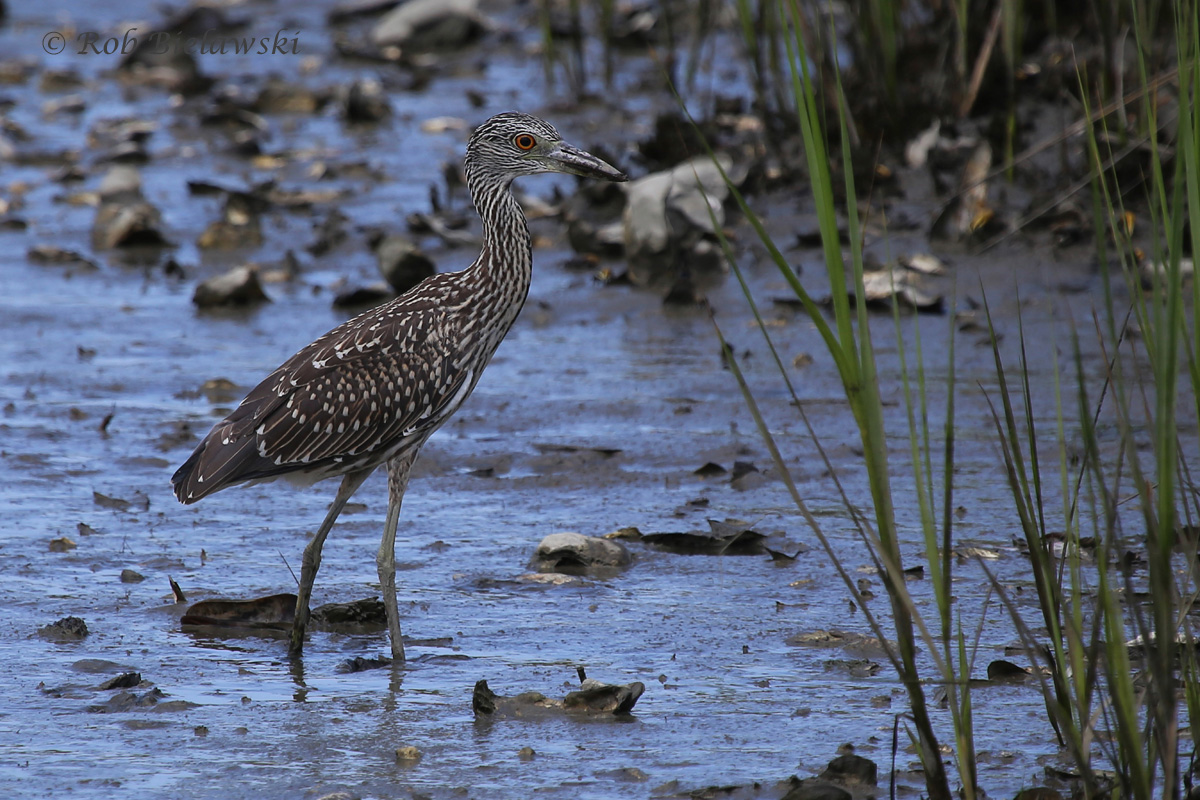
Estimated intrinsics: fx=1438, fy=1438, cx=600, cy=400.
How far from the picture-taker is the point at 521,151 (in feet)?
18.5

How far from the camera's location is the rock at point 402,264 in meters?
8.91

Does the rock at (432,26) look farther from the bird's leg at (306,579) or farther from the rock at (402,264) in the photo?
the bird's leg at (306,579)

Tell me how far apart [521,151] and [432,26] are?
1117cm

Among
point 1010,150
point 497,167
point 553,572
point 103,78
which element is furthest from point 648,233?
point 103,78

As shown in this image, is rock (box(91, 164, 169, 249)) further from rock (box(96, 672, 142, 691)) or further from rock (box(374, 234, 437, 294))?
rock (box(96, 672, 142, 691))

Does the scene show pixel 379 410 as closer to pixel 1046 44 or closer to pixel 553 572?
pixel 553 572

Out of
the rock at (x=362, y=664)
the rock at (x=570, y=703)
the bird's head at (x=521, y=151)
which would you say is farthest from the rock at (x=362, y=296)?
the rock at (x=570, y=703)

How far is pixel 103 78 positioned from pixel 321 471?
1245 centimetres

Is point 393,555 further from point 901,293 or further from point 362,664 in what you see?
point 901,293

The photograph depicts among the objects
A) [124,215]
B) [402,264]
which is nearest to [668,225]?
[402,264]

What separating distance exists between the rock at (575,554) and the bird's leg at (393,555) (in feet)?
2.02

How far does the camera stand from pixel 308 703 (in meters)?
4.36

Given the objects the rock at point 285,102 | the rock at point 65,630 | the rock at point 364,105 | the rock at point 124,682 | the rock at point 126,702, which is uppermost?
the rock at point 285,102

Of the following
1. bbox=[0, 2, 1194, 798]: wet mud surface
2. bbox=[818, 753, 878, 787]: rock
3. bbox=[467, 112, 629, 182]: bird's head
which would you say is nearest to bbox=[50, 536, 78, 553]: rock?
bbox=[0, 2, 1194, 798]: wet mud surface
